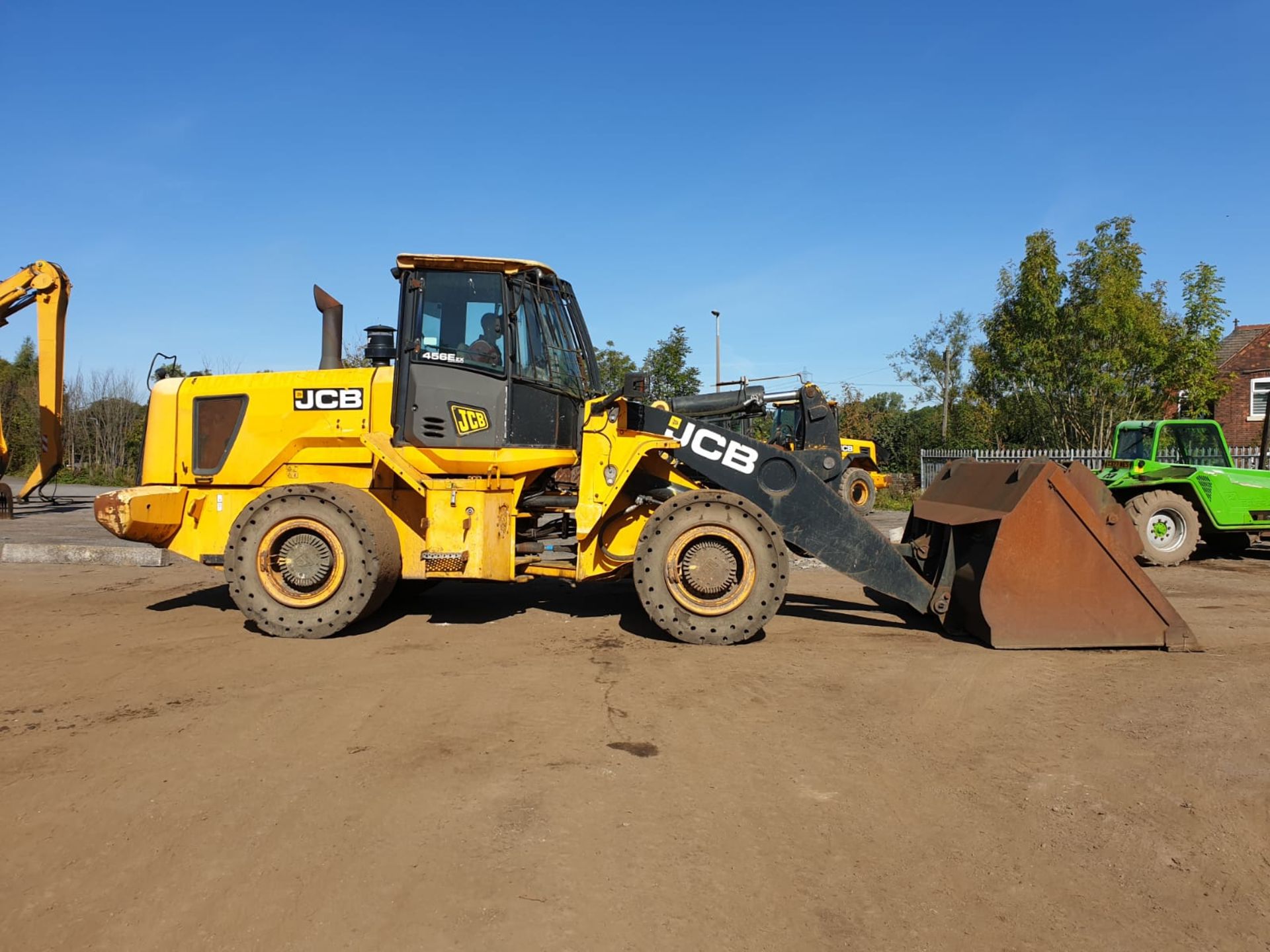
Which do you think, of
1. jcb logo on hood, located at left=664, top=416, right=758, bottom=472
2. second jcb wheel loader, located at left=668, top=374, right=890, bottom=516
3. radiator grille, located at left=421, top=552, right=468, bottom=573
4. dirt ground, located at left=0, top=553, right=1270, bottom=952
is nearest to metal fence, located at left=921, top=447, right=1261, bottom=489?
second jcb wheel loader, located at left=668, top=374, right=890, bottom=516

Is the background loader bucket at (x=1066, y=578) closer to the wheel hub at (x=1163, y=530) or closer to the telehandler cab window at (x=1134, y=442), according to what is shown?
the wheel hub at (x=1163, y=530)

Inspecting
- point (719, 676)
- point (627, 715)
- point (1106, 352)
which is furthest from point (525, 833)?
point (1106, 352)

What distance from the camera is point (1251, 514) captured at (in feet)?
36.7

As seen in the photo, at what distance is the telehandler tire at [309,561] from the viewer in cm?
643

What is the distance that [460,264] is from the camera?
677 centimetres

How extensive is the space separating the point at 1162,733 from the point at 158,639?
6827 millimetres

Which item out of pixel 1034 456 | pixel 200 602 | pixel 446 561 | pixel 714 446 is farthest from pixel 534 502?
pixel 1034 456

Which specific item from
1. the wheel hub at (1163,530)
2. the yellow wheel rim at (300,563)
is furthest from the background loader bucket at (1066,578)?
the wheel hub at (1163,530)

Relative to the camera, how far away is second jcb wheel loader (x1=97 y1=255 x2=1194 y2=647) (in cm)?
587

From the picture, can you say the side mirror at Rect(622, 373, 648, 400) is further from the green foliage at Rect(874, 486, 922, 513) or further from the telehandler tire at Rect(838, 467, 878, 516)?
the green foliage at Rect(874, 486, 922, 513)

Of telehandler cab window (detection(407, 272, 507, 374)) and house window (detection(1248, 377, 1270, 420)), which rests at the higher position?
house window (detection(1248, 377, 1270, 420))

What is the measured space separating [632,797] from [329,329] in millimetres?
6015

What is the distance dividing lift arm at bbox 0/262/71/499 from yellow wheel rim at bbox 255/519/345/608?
34.0 feet

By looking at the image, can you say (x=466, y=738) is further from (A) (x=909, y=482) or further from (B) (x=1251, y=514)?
(A) (x=909, y=482)
